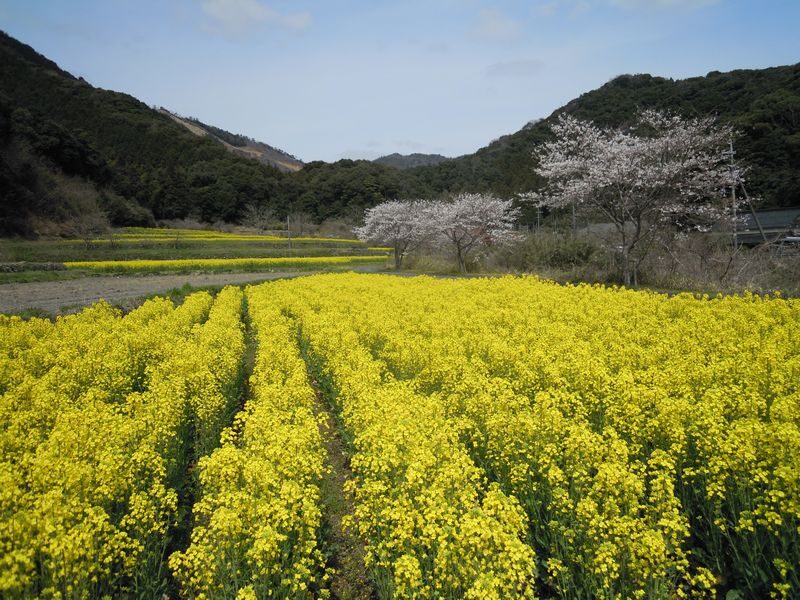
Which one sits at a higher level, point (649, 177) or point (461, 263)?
point (649, 177)

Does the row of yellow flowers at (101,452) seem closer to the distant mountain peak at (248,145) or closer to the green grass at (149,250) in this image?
the green grass at (149,250)

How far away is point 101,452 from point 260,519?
227cm

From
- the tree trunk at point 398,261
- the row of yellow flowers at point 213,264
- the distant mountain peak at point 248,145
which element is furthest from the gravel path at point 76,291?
the distant mountain peak at point 248,145

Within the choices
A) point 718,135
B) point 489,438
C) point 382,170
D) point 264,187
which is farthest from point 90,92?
point 489,438

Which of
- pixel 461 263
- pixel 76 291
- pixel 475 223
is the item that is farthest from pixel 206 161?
pixel 76 291

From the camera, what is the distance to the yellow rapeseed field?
387cm

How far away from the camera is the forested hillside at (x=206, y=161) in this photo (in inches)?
1407

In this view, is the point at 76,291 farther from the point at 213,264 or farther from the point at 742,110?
the point at 742,110

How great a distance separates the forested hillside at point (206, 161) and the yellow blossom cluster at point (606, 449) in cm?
2960

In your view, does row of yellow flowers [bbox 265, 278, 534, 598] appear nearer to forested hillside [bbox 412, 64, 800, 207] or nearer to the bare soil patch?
the bare soil patch

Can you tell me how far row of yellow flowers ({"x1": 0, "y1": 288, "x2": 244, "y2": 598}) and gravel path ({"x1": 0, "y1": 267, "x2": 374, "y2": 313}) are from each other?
32.8 ft

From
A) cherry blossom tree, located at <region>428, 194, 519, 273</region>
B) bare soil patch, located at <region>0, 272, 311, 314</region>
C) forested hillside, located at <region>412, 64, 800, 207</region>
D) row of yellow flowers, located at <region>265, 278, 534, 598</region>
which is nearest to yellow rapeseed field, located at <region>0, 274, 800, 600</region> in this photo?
row of yellow flowers, located at <region>265, 278, 534, 598</region>

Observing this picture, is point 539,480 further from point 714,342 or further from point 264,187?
point 264,187

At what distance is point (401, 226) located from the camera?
50.9 metres
